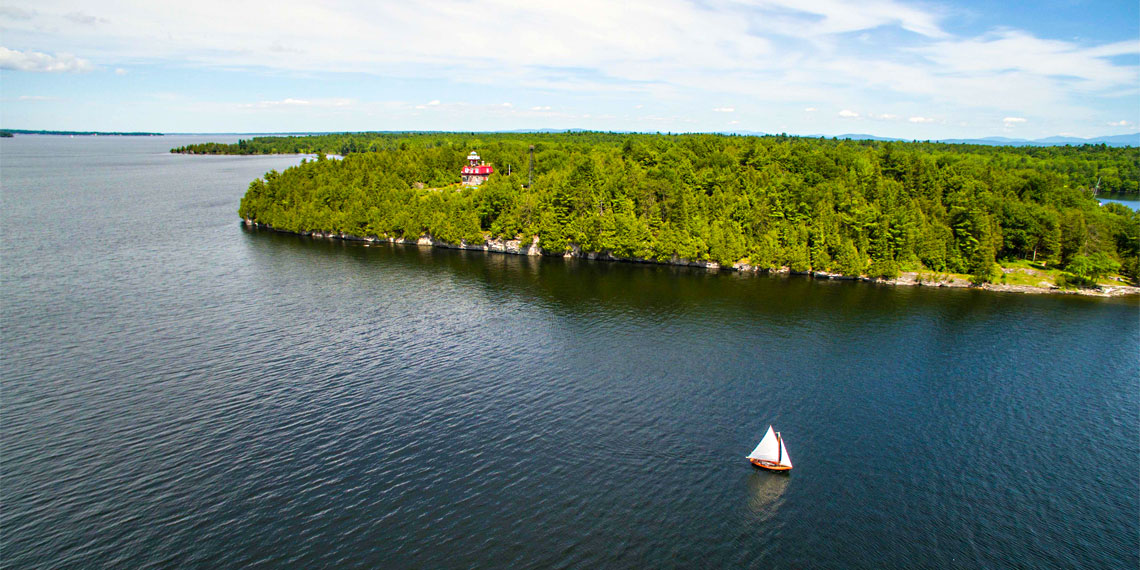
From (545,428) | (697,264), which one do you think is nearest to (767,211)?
(697,264)

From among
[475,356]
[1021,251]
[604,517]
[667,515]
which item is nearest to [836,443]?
[667,515]

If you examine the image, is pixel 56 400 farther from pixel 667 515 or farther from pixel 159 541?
pixel 667 515

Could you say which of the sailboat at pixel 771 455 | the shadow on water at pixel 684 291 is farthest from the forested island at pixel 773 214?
the sailboat at pixel 771 455

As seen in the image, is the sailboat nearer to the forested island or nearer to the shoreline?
the forested island

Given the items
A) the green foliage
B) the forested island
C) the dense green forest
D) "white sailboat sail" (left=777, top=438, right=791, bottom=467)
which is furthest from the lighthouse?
the green foliage

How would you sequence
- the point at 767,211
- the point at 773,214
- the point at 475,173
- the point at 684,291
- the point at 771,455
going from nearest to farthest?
the point at 771,455
the point at 684,291
the point at 773,214
the point at 767,211
the point at 475,173

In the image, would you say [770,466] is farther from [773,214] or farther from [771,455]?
[773,214]

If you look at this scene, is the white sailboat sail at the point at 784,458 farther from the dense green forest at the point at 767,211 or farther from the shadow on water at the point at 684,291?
the dense green forest at the point at 767,211
